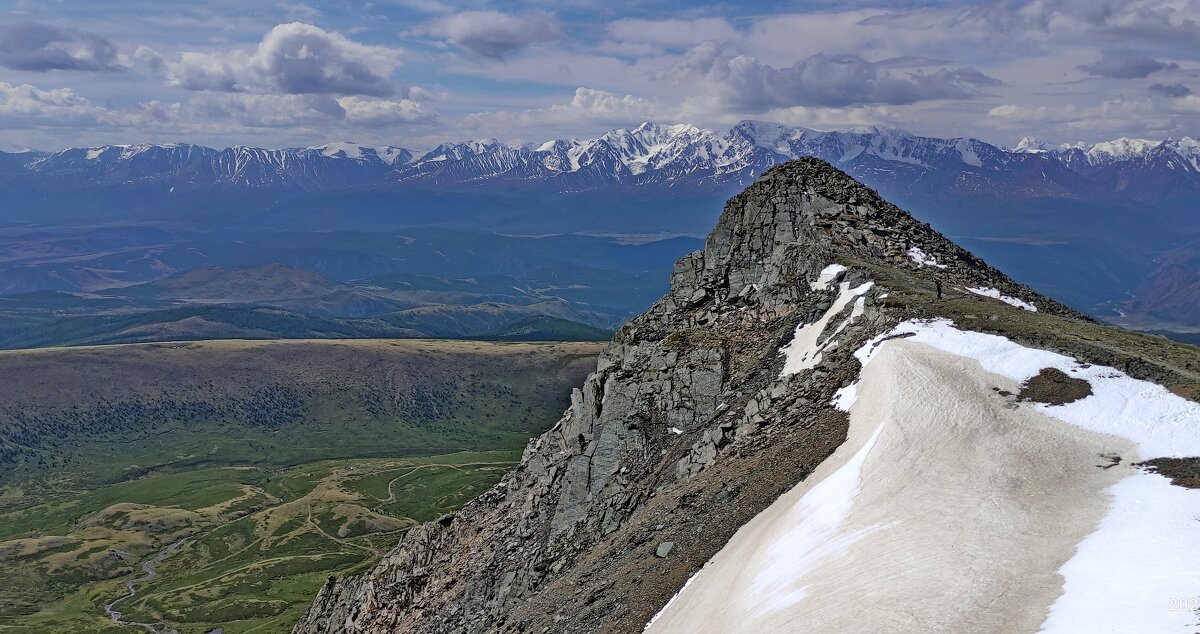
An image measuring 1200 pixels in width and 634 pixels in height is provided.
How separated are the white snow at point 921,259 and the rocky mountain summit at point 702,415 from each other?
0.16 m

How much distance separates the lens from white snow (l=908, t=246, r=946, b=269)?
64.7 m

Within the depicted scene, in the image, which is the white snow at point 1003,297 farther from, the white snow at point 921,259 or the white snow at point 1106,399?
the white snow at point 1106,399

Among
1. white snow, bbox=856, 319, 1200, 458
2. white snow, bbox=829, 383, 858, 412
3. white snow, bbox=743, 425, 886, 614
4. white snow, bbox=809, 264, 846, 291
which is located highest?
white snow, bbox=809, 264, 846, 291

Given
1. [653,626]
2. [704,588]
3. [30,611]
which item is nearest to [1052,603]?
[704,588]

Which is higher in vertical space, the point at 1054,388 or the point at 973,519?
the point at 1054,388

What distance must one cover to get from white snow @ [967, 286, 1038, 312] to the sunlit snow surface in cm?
1955

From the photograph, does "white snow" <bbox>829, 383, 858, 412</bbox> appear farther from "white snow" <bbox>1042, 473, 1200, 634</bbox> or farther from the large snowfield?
"white snow" <bbox>1042, 473, 1200, 634</bbox>

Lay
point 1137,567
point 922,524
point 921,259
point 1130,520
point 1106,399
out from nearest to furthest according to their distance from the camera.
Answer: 1. point 1137,567
2. point 1130,520
3. point 922,524
4. point 1106,399
5. point 921,259

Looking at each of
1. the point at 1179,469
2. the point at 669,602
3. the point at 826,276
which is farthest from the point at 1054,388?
the point at 826,276

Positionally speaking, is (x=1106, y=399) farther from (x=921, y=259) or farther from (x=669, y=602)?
(x=921, y=259)

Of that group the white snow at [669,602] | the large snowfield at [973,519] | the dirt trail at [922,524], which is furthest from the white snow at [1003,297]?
the white snow at [669,602]

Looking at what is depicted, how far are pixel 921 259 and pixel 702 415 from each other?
2350cm

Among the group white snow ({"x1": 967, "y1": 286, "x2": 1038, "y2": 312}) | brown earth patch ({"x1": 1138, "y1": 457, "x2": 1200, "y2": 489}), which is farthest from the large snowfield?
white snow ({"x1": 967, "y1": 286, "x2": 1038, "y2": 312})

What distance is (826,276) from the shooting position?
59125mm
